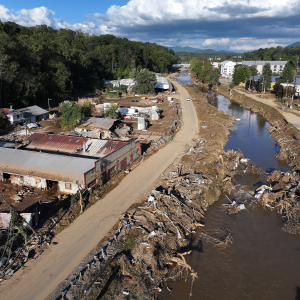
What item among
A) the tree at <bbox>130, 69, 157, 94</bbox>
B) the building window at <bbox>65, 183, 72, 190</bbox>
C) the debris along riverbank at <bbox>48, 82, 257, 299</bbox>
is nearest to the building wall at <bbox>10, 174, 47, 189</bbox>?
the building window at <bbox>65, 183, 72, 190</bbox>

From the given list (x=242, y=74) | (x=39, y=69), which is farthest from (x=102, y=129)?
(x=242, y=74)

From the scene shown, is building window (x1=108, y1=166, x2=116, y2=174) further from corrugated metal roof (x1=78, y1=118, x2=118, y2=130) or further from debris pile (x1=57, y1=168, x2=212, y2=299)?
corrugated metal roof (x1=78, y1=118, x2=118, y2=130)

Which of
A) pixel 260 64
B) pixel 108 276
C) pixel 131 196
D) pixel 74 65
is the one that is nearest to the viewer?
pixel 108 276

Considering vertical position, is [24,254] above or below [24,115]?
below

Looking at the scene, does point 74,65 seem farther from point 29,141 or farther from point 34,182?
point 34,182

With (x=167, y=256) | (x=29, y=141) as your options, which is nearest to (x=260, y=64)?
(x=29, y=141)

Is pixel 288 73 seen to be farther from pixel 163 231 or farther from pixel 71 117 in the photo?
pixel 163 231
